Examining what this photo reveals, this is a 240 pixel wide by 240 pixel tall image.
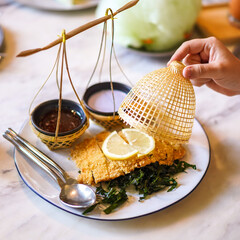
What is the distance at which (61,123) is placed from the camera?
100 cm

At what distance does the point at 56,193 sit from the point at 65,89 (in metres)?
0.57

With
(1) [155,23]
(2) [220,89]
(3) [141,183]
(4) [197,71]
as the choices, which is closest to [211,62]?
(4) [197,71]

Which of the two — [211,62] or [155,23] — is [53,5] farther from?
[211,62]

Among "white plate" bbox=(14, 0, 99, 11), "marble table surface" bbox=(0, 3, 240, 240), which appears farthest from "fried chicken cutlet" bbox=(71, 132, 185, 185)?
"white plate" bbox=(14, 0, 99, 11)

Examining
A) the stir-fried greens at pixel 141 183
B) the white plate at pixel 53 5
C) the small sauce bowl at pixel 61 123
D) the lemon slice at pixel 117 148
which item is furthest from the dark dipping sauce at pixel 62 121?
the white plate at pixel 53 5

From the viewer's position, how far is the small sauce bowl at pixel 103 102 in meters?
1.04

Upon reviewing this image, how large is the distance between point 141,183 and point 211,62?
43 centimetres

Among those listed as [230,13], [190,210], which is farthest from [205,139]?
[230,13]

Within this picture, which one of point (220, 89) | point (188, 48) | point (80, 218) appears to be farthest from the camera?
point (220, 89)

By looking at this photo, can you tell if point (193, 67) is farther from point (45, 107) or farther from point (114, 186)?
point (45, 107)

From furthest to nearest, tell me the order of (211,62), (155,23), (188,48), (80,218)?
1. (155,23)
2. (188,48)
3. (211,62)
4. (80,218)

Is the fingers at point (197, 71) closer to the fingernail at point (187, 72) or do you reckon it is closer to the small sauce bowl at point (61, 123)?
the fingernail at point (187, 72)

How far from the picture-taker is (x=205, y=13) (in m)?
1.83

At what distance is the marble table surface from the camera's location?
814 millimetres
